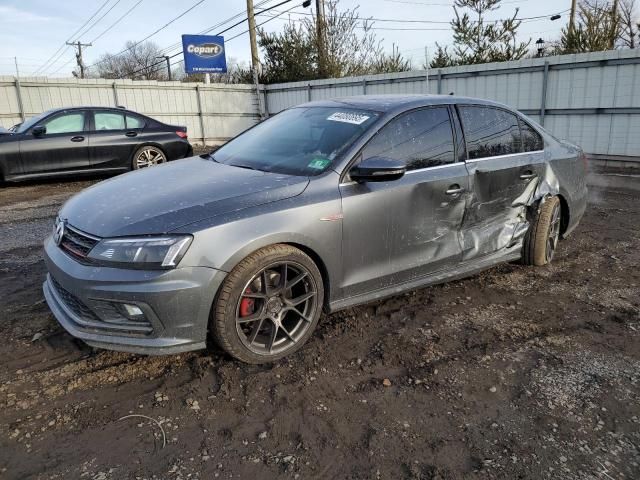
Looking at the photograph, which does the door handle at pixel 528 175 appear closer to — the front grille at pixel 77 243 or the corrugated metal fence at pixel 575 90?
the front grille at pixel 77 243

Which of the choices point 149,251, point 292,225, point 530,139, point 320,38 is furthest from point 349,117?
point 320,38

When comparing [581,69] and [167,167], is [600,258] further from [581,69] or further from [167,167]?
[581,69]

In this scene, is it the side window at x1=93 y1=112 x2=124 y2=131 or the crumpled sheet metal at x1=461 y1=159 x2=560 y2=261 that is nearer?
the crumpled sheet metal at x1=461 y1=159 x2=560 y2=261

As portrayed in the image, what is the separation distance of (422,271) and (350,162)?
100 centimetres

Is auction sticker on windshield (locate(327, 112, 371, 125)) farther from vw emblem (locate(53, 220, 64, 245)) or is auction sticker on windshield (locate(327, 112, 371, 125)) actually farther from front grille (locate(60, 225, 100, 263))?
vw emblem (locate(53, 220, 64, 245))

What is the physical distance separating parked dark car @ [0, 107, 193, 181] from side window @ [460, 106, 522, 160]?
7526 millimetres

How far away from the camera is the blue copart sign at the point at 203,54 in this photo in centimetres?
1911

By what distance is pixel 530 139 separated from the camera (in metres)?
4.38

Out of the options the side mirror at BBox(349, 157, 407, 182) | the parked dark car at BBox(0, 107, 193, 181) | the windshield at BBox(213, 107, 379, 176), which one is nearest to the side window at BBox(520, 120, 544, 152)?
the windshield at BBox(213, 107, 379, 176)

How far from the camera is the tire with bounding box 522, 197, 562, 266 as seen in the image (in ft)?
14.4

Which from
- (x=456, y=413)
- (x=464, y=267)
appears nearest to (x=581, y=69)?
(x=464, y=267)

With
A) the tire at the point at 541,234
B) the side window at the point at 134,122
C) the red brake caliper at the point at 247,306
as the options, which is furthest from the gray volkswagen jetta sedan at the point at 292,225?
the side window at the point at 134,122

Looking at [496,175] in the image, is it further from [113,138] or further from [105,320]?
[113,138]

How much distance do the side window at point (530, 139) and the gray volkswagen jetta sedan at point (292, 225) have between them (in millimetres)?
69
